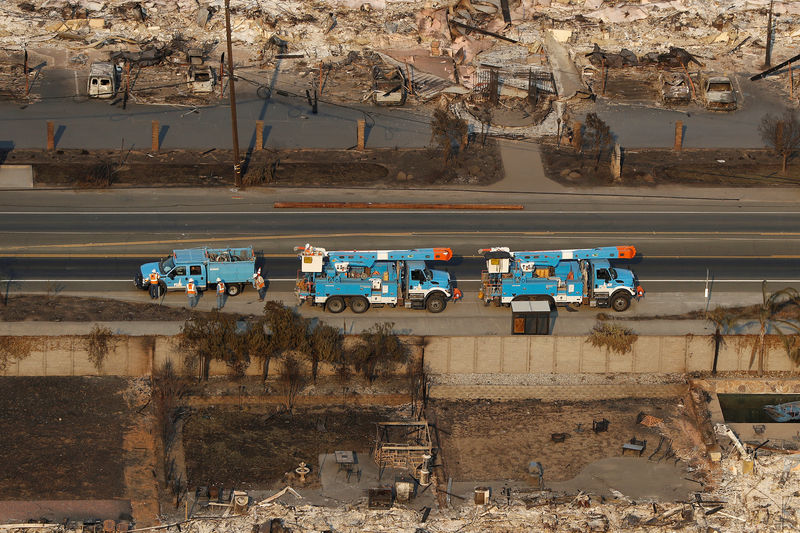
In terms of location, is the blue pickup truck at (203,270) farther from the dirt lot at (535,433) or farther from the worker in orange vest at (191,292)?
the dirt lot at (535,433)

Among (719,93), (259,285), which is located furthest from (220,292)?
(719,93)

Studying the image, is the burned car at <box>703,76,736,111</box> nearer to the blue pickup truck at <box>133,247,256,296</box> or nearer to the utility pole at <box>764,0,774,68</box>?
the utility pole at <box>764,0,774,68</box>

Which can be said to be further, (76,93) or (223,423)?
(76,93)

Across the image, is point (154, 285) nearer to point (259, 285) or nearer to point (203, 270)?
point (203, 270)

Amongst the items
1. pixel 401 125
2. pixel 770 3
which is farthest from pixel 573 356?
pixel 770 3

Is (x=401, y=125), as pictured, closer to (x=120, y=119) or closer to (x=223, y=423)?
(x=120, y=119)

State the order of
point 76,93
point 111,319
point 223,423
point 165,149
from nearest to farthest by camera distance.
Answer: point 223,423 < point 111,319 < point 165,149 < point 76,93

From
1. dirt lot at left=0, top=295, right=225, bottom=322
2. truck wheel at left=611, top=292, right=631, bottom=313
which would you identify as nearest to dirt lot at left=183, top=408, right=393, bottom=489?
dirt lot at left=0, top=295, right=225, bottom=322

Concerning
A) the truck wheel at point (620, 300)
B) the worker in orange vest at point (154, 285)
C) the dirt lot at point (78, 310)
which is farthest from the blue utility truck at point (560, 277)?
the worker in orange vest at point (154, 285)
